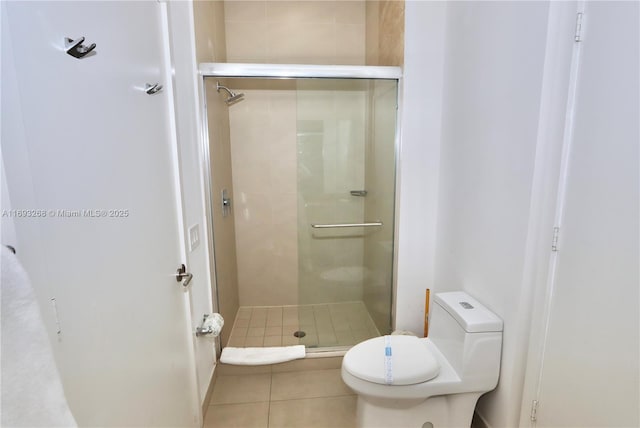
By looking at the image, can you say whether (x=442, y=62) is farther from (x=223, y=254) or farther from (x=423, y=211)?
(x=223, y=254)

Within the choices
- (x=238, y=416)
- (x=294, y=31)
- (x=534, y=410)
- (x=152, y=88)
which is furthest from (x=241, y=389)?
(x=294, y=31)

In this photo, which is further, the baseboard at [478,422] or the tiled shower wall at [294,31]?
the tiled shower wall at [294,31]

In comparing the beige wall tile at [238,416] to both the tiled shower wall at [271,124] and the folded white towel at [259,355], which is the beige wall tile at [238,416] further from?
the tiled shower wall at [271,124]

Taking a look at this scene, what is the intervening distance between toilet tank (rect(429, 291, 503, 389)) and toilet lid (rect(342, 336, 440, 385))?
0.11m

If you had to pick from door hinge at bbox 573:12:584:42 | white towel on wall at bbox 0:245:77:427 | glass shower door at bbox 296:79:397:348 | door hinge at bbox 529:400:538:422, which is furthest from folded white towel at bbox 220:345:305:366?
door hinge at bbox 573:12:584:42

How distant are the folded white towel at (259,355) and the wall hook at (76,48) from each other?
5.94ft

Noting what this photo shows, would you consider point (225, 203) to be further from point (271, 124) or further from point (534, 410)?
point (534, 410)

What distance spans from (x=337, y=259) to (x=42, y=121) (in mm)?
2013

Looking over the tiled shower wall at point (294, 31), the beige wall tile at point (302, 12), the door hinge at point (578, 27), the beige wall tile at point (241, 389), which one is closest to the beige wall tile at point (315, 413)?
the beige wall tile at point (241, 389)

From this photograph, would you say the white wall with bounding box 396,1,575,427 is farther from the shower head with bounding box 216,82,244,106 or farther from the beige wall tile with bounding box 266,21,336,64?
the shower head with bounding box 216,82,244,106

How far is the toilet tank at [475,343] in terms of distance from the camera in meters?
1.33

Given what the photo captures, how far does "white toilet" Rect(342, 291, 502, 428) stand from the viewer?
1323mm

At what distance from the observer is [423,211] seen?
6.37ft

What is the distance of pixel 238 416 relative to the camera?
1.70m
